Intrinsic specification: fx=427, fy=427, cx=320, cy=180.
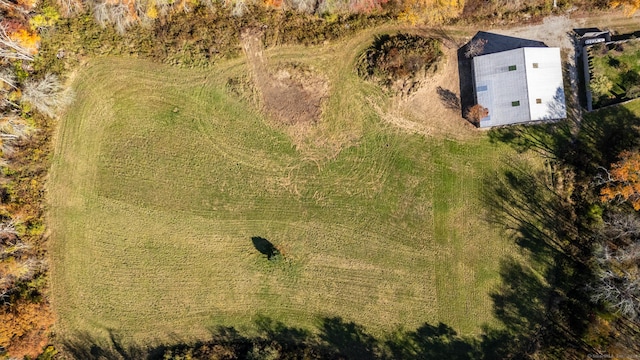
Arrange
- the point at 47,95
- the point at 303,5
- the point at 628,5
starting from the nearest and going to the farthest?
1. the point at 628,5
2. the point at 47,95
3. the point at 303,5

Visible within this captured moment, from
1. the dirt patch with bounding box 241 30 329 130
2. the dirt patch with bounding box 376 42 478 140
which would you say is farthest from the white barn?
the dirt patch with bounding box 241 30 329 130

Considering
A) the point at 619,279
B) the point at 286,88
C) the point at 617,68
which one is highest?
the point at 286,88

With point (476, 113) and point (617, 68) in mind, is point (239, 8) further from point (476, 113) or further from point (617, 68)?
point (617, 68)

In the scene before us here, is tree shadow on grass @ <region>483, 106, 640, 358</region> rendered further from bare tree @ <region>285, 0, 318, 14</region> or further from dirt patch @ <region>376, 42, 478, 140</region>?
bare tree @ <region>285, 0, 318, 14</region>

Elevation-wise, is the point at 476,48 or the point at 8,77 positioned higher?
the point at 8,77

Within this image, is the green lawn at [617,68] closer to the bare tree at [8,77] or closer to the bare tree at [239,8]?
the bare tree at [239,8]

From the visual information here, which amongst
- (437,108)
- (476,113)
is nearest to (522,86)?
(476,113)

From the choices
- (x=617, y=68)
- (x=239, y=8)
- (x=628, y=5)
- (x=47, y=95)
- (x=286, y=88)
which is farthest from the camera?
(x=286, y=88)
